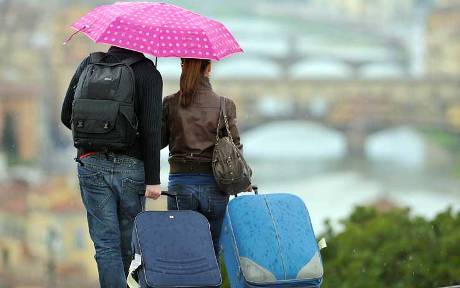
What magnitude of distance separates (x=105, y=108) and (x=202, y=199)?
0.51 m

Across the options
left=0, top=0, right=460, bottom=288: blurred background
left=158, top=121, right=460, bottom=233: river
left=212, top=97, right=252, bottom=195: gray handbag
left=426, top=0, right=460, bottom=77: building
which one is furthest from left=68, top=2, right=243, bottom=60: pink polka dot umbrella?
left=426, top=0, right=460, bottom=77: building

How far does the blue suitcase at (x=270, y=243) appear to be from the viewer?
3039 millimetres

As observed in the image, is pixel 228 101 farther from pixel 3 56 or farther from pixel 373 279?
pixel 3 56

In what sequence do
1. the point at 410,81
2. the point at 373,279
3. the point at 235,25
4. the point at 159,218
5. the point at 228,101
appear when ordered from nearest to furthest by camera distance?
the point at 159,218 < the point at 228,101 < the point at 373,279 < the point at 235,25 < the point at 410,81

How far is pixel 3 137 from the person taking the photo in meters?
22.8

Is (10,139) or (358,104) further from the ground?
(358,104)

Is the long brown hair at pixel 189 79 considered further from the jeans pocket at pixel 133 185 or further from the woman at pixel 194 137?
the jeans pocket at pixel 133 185

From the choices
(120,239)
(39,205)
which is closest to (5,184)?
(39,205)

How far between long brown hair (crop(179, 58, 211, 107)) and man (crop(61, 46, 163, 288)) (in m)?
0.14

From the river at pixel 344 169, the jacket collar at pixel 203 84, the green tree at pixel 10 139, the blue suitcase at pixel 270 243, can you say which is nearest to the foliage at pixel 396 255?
the blue suitcase at pixel 270 243

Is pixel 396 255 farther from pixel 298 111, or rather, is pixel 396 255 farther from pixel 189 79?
Result: pixel 298 111

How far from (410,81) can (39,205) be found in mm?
9457

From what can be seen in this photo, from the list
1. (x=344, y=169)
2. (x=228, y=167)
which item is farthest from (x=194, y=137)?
(x=344, y=169)

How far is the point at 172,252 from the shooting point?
2957 millimetres
